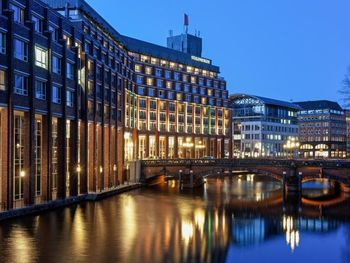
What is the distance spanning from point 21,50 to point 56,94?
11363 millimetres

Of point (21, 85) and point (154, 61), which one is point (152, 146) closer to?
point (154, 61)

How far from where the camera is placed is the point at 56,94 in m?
75.6

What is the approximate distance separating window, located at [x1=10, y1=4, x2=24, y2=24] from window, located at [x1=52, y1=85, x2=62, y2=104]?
10.7 m

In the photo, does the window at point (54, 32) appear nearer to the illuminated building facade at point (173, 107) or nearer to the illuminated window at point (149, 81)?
the illuminated building facade at point (173, 107)

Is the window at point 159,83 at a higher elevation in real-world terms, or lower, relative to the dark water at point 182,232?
higher

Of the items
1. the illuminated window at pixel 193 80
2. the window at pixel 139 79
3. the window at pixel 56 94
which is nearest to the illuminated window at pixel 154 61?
the window at pixel 139 79

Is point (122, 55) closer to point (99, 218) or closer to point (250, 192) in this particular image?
point (250, 192)

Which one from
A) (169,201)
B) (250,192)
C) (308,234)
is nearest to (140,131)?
(250,192)

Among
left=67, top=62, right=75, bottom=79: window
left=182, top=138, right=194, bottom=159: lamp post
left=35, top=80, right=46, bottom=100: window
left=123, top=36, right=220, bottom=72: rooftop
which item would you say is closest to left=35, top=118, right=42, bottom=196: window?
left=35, top=80, right=46, bottom=100: window

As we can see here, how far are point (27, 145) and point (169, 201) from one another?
2885cm

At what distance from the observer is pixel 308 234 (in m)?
58.6

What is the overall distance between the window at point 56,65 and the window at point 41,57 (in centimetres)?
303

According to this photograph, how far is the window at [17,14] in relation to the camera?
6654cm

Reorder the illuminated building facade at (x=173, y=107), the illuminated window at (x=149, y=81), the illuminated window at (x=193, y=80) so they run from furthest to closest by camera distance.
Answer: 1. the illuminated window at (x=193, y=80)
2. the illuminated window at (x=149, y=81)
3. the illuminated building facade at (x=173, y=107)
